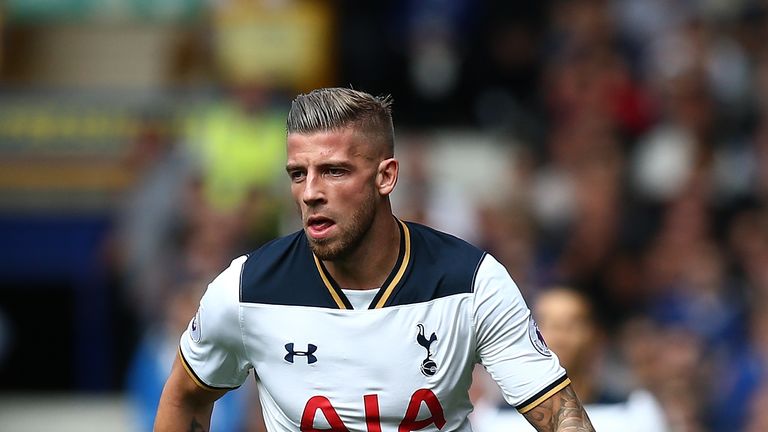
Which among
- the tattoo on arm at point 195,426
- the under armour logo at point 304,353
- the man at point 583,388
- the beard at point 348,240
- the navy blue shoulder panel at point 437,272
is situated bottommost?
the man at point 583,388

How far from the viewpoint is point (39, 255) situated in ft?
42.5

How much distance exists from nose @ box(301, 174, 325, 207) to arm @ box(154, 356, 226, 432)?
0.81m

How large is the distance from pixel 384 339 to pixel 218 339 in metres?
0.57

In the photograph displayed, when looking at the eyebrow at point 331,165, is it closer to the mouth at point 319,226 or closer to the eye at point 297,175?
the eye at point 297,175

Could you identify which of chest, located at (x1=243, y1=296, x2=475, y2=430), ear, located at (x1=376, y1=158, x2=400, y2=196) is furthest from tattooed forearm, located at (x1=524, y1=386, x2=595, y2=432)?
ear, located at (x1=376, y1=158, x2=400, y2=196)

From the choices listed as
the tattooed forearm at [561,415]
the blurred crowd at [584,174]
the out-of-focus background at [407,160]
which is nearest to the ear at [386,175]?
the tattooed forearm at [561,415]

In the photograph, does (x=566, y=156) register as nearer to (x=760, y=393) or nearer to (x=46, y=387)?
(x=760, y=393)

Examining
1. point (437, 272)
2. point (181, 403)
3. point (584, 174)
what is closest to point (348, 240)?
point (437, 272)

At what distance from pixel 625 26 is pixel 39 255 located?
5.23m

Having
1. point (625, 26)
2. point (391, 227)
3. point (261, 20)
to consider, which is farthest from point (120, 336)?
point (391, 227)

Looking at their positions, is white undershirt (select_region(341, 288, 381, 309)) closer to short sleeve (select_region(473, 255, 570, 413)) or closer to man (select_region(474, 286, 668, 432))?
short sleeve (select_region(473, 255, 570, 413))

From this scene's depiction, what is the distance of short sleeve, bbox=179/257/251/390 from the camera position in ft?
17.5

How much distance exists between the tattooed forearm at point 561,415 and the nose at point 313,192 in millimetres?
976

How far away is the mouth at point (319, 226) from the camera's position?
203 inches
